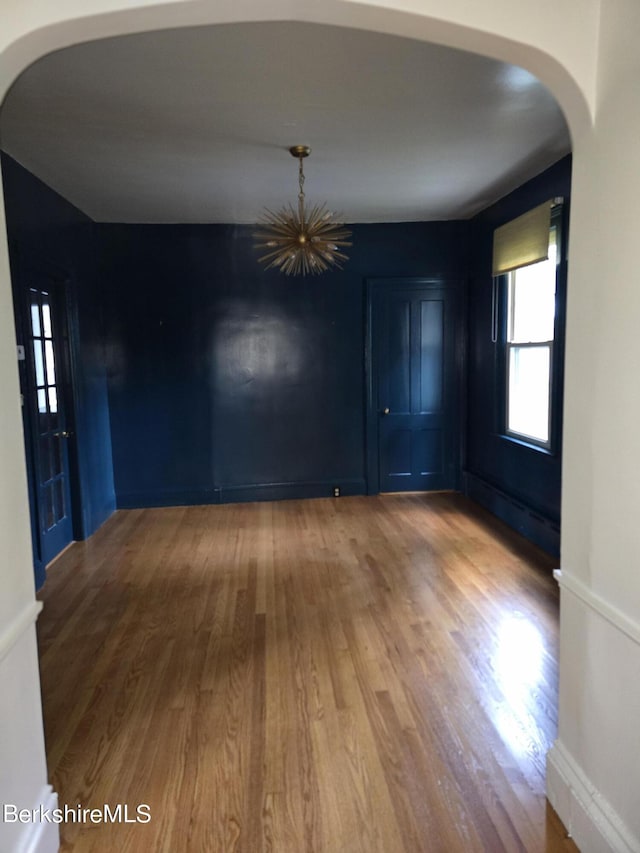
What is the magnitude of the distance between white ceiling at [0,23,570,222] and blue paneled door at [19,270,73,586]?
0.89 m

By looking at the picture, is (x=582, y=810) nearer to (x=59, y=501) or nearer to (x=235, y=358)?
(x=59, y=501)

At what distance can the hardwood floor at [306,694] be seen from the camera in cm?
178

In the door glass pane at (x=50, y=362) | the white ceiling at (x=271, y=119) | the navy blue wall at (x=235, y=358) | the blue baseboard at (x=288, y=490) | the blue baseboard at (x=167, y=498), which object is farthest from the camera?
the blue baseboard at (x=288, y=490)

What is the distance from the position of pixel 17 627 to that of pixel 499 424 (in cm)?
430

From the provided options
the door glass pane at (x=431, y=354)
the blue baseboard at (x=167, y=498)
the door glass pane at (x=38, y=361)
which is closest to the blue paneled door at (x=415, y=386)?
the door glass pane at (x=431, y=354)

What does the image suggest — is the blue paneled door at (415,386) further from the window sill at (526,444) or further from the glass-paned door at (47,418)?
the glass-paned door at (47,418)

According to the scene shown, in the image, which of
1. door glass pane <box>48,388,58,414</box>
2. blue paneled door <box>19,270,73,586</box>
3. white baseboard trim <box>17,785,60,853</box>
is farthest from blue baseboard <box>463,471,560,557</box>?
door glass pane <box>48,388,58,414</box>

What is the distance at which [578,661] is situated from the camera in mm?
1671

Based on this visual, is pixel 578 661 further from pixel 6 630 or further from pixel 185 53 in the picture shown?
pixel 185 53

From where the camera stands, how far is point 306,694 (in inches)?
96.0

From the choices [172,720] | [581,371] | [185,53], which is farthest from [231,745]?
[185,53]

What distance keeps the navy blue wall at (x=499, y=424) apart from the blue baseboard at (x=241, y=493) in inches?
51.0

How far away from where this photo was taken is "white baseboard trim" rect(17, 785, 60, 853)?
152 cm

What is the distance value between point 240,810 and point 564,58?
8.05ft
